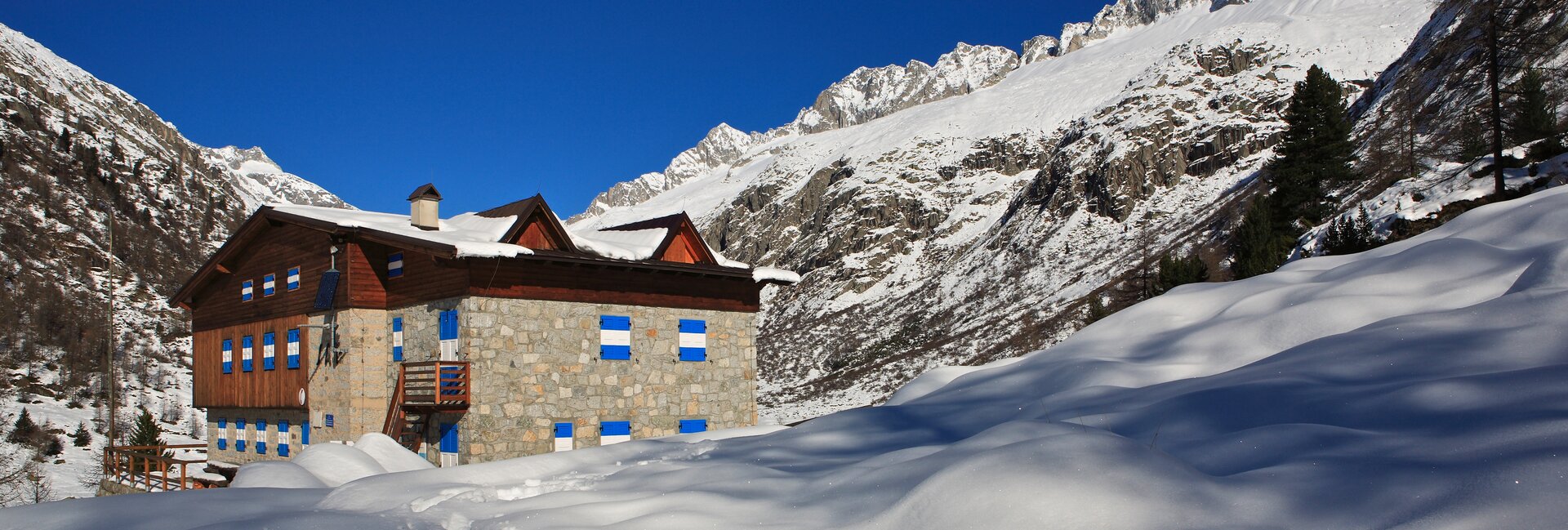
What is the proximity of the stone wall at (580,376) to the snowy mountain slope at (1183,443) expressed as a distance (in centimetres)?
1063

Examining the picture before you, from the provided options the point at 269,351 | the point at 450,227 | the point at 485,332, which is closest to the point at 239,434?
the point at 269,351

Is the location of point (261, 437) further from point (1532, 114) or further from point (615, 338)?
point (1532, 114)

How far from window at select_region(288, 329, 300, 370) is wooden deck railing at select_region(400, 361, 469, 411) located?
14.1 ft

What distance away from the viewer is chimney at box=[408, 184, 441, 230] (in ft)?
68.2

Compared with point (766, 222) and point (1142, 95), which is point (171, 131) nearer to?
point (766, 222)

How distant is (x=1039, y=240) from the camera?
2761 inches

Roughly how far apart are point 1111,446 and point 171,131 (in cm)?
15260

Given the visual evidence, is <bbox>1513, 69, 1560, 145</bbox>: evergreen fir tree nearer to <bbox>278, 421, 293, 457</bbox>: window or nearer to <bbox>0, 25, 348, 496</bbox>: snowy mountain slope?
<bbox>278, 421, 293, 457</bbox>: window

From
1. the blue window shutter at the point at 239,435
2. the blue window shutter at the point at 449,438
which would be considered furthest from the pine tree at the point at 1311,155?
the blue window shutter at the point at 239,435

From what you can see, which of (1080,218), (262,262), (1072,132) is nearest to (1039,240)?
(1080,218)

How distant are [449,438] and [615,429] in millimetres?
3303

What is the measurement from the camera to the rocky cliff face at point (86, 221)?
6231 centimetres

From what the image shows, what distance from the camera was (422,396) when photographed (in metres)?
18.4

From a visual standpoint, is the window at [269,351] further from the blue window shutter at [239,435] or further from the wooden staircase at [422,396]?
the wooden staircase at [422,396]
